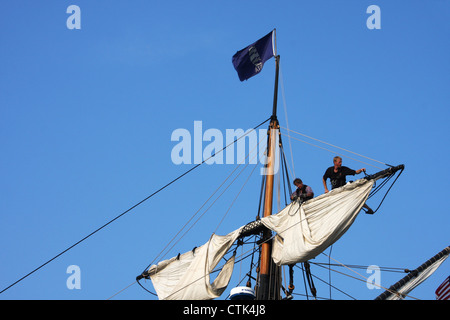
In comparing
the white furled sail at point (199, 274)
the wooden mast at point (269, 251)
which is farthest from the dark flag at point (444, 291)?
the white furled sail at point (199, 274)

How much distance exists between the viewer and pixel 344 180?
24.0 metres

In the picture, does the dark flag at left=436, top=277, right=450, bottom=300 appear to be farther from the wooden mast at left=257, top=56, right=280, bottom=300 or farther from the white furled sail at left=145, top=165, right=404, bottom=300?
the wooden mast at left=257, top=56, right=280, bottom=300

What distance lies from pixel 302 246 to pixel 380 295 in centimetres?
A: 352

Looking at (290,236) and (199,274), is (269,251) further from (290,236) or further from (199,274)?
(199,274)

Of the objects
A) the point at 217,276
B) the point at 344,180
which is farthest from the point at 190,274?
the point at 344,180

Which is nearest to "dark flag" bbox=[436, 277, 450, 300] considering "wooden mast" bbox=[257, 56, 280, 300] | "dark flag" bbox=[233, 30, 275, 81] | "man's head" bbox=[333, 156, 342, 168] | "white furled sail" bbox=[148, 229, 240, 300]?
"man's head" bbox=[333, 156, 342, 168]

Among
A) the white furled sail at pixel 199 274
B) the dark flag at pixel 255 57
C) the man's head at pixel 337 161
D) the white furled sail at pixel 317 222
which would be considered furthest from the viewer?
the dark flag at pixel 255 57

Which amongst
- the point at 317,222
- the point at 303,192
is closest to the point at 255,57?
the point at 303,192

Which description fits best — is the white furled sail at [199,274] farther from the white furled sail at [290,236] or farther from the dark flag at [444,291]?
the dark flag at [444,291]

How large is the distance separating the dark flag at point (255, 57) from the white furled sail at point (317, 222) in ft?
20.8

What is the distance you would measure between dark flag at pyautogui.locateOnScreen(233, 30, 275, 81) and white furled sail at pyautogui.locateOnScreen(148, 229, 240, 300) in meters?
6.46

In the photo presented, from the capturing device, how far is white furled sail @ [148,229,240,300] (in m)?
26.1

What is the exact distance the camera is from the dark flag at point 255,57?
28625mm

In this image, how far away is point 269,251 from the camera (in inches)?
997
